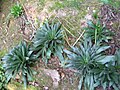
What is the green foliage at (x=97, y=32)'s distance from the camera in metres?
4.88

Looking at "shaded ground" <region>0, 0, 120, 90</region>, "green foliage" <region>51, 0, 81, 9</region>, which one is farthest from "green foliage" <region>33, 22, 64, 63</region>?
"green foliage" <region>51, 0, 81, 9</region>

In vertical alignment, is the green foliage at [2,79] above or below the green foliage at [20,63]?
below

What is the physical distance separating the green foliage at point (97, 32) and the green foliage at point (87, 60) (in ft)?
0.37

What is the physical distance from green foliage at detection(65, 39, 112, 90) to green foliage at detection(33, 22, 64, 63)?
0.88 feet

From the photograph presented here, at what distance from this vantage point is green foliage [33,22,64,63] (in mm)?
4988

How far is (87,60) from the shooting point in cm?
476

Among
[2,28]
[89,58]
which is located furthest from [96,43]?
[2,28]

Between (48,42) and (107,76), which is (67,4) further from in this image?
(107,76)

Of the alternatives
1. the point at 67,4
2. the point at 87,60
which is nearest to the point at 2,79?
the point at 87,60

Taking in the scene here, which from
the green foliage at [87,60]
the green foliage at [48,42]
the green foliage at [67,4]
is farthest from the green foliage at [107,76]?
the green foliage at [67,4]

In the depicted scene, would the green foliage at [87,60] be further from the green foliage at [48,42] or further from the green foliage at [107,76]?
the green foliage at [48,42]

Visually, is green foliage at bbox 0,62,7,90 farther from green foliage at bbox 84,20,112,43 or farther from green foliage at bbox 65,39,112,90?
green foliage at bbox 84,20,112,43

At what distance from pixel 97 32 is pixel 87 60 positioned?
55 cm

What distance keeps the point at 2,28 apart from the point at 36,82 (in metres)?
1.47
